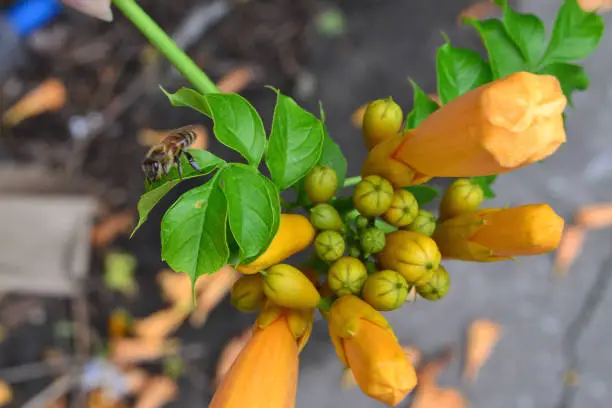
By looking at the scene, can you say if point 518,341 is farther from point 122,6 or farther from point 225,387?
point 122,6

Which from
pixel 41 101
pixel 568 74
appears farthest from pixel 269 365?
pixel 41 101

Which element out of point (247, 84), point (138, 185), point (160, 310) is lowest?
point (160, 310)

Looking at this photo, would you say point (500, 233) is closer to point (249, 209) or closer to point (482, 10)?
point (249, 209)

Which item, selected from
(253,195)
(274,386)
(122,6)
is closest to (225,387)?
(274,386)

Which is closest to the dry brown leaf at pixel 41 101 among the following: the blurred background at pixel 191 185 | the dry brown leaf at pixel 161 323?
the blurred background at pixel 191 185

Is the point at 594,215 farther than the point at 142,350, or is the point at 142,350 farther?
the point at 142,350
